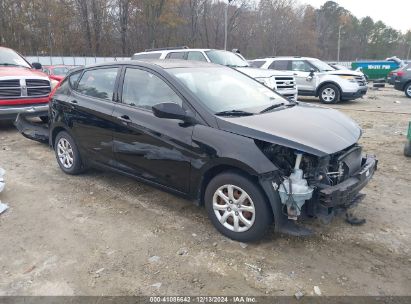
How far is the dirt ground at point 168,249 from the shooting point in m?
2.89

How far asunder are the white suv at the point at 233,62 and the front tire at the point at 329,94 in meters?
2.92

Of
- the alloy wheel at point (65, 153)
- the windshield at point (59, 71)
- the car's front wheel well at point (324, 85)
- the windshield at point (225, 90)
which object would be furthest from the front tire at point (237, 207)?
the windshield at point (59, 71)

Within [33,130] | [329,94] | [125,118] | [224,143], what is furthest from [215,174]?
[329,94]

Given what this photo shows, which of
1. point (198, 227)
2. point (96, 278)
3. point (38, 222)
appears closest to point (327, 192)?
point (198, 227)

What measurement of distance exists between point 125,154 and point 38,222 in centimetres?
122

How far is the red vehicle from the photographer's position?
7.68 m

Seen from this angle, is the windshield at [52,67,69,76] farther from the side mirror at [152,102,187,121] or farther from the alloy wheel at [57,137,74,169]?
the side mirror at [152,102,187,121]

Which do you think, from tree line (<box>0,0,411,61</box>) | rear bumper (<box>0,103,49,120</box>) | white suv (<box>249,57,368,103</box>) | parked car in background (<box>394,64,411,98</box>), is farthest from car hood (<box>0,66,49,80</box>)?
tree line (<box>0,0,411,61</box>)

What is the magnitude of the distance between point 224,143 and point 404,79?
1495cm

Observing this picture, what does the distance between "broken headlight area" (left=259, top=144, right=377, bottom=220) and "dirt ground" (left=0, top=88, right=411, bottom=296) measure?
1.50ft

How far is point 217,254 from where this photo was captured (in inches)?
130

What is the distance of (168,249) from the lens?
11.2 feet

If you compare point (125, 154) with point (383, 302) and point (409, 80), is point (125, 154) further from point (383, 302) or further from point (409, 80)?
point (409, 80)

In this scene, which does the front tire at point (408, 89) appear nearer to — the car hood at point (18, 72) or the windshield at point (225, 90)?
the windshield at point (225, 90)
